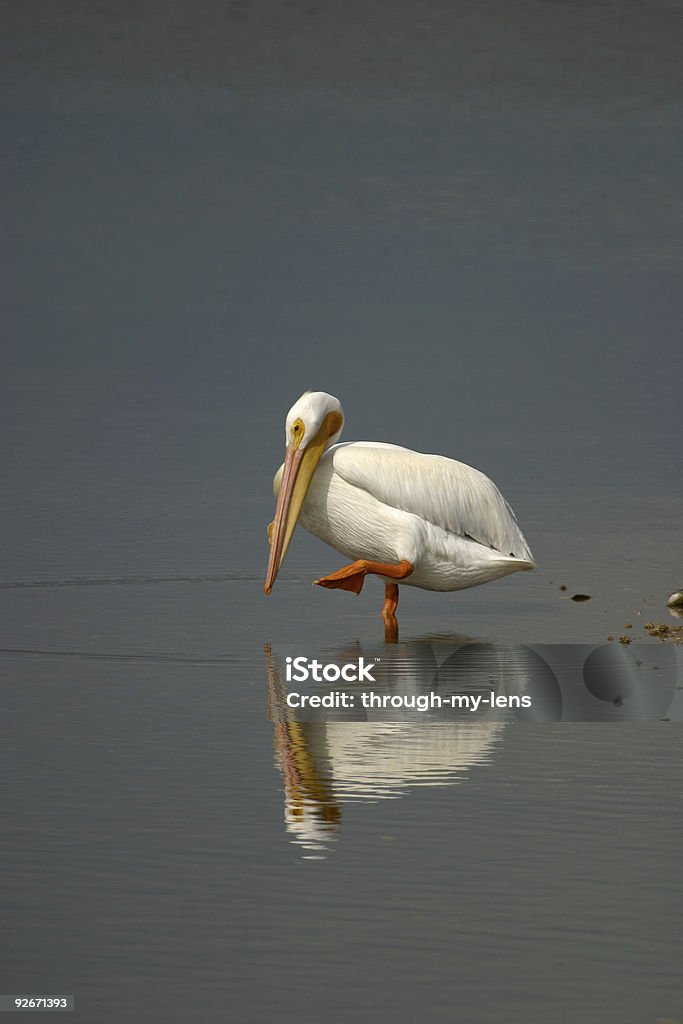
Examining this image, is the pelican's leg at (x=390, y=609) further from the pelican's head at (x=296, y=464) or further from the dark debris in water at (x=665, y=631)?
the dark debris in water at (x=665, y=631)

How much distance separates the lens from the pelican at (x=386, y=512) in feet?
20.0

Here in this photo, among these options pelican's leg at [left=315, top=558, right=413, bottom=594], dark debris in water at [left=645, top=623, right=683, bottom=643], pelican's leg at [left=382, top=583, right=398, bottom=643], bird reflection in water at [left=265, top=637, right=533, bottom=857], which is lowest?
bird reflection in water at [left=265, top=637, right=533, bottom=857]

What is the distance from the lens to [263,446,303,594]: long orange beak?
6094 millimetres

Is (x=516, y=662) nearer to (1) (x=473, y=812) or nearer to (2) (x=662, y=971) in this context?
(1) (x=473, y=812)

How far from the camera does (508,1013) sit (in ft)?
9.67

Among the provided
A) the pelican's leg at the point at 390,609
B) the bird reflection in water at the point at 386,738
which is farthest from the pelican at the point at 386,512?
the bird reflection in water at the point at 386,738

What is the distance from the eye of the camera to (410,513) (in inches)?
242

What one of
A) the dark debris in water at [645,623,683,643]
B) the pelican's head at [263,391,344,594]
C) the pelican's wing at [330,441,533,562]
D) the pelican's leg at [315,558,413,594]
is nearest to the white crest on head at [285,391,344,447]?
the pelican's head at [263,391,344,594]

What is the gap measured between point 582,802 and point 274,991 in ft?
3.90

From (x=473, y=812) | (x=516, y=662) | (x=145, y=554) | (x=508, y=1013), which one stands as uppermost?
(x=145, y=554)

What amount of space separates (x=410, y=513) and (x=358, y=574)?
12.6 inches

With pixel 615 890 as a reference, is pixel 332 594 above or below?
above

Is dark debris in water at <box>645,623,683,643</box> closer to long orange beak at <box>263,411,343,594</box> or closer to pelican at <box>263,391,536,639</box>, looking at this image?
pelican at <box>263,391,536,639</box>

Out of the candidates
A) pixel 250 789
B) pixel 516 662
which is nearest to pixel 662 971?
pixel 250 789
